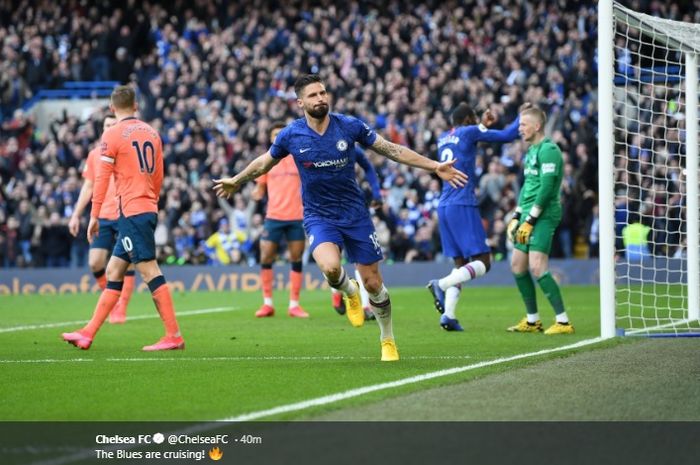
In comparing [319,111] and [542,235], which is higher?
[319,111]

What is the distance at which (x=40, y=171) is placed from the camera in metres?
29.2

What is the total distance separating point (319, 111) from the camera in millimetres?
8602

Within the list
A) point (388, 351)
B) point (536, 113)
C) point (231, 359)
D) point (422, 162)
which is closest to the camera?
point (422, 162)

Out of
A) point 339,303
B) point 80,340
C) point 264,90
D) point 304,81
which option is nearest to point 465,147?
point 339,303

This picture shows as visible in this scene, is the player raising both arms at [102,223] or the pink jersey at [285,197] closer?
the player raising both arms at [102,223]

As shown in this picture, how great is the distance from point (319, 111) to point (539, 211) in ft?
12.5

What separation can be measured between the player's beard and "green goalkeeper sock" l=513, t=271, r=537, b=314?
4246 millimetres

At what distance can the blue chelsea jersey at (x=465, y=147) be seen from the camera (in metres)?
11.9

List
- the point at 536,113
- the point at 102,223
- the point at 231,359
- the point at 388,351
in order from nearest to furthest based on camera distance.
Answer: the point at 388,351 → the point at 231,359 → the point at 536,113 → the point at 102,223

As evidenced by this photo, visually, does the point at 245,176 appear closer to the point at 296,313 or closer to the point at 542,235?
the point at 542,235

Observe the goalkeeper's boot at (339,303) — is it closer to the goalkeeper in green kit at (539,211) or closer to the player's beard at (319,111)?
the goalkeeper in green kit at (539,211)
